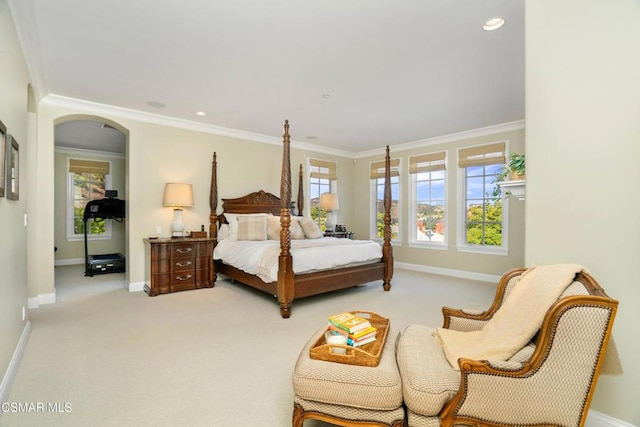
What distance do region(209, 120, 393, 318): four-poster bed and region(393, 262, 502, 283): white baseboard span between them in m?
1.67

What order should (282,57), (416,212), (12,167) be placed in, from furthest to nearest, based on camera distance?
1. (416,212)
2. (282,57)
3. (12,167)

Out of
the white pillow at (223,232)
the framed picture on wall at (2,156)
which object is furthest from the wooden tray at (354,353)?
the white pillow at (223,232)

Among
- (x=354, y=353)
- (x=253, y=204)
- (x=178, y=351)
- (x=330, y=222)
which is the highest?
(x=253, y=204)

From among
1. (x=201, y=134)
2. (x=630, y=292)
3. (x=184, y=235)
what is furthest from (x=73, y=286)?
(x=630, y=292)

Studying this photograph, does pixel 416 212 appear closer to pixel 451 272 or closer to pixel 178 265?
pixel 451 272

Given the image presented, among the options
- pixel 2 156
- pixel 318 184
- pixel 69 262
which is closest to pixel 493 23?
pixel 2 156

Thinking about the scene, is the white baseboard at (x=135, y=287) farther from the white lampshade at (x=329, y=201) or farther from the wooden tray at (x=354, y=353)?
the wooden tray at (x=354, y=353)

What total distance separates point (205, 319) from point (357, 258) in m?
2.14

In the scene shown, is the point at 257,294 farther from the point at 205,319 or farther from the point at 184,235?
the point at 184,235

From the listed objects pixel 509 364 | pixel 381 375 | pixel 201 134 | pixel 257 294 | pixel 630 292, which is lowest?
pixel 257 294

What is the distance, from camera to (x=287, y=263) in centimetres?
367

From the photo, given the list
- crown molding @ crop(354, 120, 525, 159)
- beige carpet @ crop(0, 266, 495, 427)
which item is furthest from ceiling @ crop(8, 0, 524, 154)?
beige carpet @ crop(0, 266, 495, 427)

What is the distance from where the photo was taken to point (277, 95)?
3.91m

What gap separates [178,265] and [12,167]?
262cm
